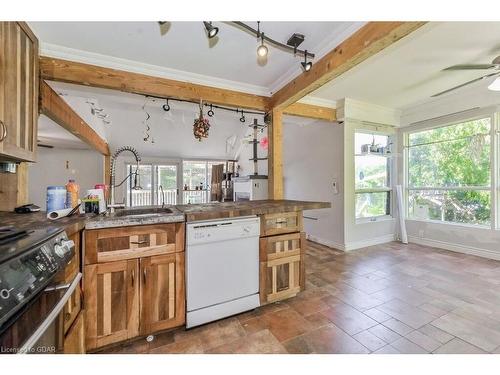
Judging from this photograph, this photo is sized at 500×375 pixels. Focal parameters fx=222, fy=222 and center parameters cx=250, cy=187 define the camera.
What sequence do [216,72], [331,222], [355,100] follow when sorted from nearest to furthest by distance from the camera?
[216,72] → [355,100] → [331,222]

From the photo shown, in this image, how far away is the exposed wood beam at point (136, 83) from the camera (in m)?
2.08

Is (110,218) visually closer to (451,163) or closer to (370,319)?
(370,319)

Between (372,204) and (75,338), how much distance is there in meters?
4.65

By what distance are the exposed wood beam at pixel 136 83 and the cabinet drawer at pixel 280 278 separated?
2.01 metres

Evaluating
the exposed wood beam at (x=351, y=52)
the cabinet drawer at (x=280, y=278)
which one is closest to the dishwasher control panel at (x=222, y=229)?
the cabinet drawer at (x=280, y=278)

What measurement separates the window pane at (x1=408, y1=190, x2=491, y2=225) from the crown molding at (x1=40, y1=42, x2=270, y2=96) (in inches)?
141

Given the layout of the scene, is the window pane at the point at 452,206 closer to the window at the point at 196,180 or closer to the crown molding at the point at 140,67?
the crown molding at the point at 140,67

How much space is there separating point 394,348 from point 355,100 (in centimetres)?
358

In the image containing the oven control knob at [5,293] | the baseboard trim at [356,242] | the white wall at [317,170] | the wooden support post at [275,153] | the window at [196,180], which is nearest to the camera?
the oven control knob at [5,293]

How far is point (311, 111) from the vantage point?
3611 millimetres

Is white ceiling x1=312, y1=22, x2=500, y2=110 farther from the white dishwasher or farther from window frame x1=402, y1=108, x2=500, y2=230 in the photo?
the white dishwasher
